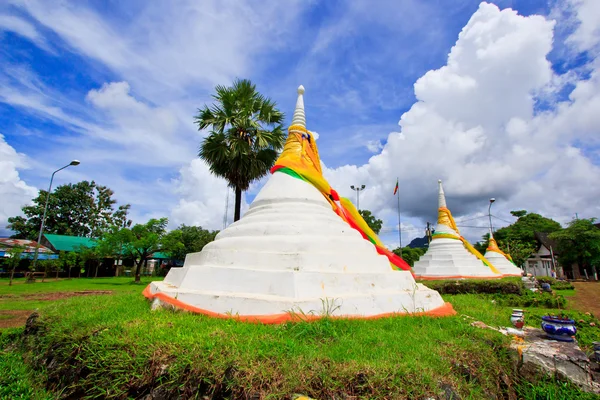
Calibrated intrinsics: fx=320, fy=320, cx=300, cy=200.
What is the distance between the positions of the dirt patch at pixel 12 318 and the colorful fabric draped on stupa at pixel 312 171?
22.3 feet

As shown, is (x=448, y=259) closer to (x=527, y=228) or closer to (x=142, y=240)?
(x=142, y=240)

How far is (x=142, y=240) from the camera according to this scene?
2025 centimetres

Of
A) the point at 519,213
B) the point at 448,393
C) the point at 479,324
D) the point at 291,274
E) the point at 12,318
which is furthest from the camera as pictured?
the point at 519,213

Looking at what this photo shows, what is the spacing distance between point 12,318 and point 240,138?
8.37 m

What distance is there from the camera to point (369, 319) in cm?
446

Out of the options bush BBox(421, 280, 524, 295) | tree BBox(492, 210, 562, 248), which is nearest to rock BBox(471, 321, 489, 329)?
bush BBox(421, 280, 524, 295)

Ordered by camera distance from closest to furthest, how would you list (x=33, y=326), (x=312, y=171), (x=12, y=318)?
(x=33, y=326), (x=312, y=171), (x=12, y=318)

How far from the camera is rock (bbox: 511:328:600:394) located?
308cm

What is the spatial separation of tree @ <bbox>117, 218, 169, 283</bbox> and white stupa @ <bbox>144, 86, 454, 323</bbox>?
51.9 ft

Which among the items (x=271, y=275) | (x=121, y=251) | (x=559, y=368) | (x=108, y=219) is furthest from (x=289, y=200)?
(x=108, y=219)

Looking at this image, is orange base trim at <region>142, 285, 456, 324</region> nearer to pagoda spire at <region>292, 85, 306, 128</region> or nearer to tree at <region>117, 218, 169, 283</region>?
pagoda spire at <region>292, 85, 306, 128</region>

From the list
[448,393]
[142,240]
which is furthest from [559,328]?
[142,240]

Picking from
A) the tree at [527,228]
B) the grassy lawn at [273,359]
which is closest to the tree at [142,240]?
the grassy lawn at [273,359]

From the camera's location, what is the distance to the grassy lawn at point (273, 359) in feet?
8.30
